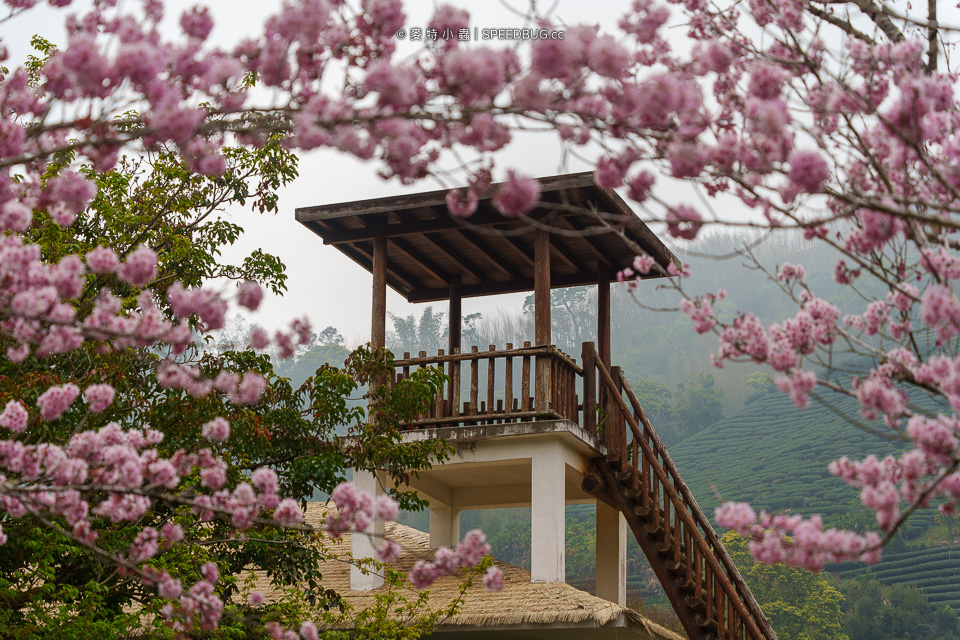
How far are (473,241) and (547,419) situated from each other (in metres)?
2.39

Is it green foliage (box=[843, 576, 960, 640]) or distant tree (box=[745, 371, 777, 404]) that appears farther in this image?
distant tree (box=[745, 371, 777, 404])

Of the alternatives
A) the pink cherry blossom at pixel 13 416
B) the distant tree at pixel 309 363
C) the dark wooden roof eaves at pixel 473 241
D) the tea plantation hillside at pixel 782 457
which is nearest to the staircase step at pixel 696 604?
the dark wooden roof eaves at pixel 473 241

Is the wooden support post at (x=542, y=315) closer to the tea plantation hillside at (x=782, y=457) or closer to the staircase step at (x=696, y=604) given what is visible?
the staircase step at (x=696, y=604)

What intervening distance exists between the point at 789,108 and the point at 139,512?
3217mm

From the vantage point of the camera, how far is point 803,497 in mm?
45406

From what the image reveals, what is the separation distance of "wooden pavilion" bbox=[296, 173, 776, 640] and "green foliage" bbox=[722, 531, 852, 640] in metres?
22.4

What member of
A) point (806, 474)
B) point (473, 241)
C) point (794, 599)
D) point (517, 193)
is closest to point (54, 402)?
point (517, 193)

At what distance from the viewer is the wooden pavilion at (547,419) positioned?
10.3 metres

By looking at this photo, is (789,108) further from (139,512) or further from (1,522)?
(1,522)

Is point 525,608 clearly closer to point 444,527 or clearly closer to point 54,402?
point 444,527

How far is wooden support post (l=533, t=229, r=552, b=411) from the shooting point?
10531 millimetres

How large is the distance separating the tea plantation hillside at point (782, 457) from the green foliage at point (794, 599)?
676cm

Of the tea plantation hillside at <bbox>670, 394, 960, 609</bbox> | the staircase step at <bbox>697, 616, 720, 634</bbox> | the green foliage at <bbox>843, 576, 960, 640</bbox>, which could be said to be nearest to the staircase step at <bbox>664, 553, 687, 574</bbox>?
the staircase step at <bbox>697, 616, 720, 634</bbox>

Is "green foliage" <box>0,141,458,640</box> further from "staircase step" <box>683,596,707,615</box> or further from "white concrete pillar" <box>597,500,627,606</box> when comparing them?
"white concrete pillar" <box>597,500,627,606</box>
